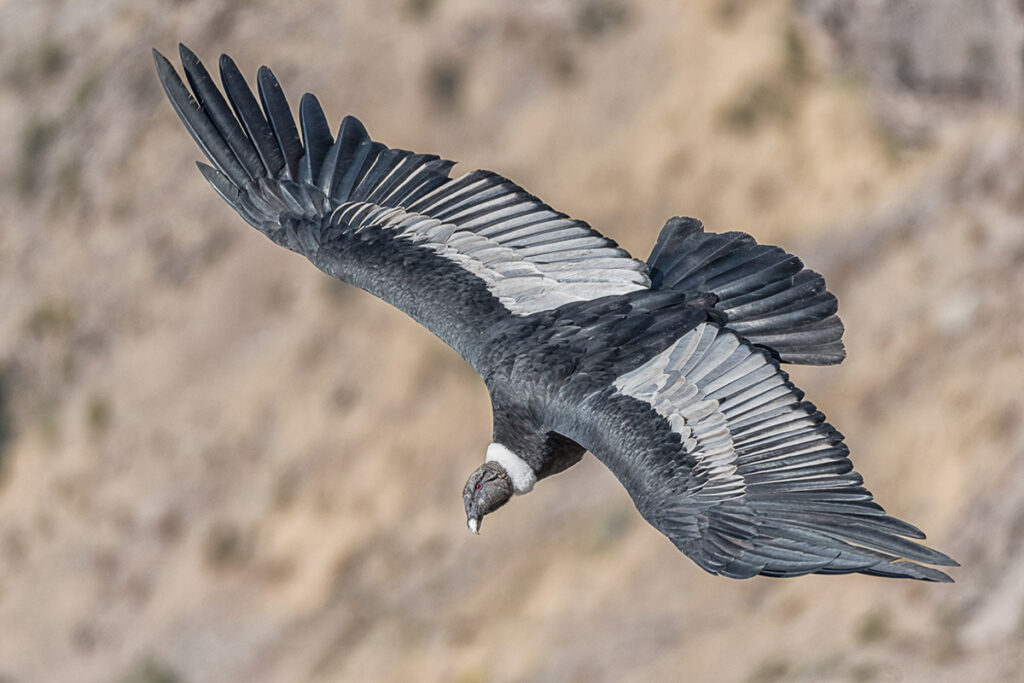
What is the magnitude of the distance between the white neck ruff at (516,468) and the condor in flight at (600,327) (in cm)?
1

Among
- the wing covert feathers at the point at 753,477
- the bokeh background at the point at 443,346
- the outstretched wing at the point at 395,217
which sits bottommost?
the wing covert feathers at the point at 753,477

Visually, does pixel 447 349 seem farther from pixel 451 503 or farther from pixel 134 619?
pixel 134 619

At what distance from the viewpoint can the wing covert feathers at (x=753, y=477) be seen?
6.93 meters

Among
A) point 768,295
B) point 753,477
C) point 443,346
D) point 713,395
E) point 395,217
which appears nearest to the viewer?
point 753,477

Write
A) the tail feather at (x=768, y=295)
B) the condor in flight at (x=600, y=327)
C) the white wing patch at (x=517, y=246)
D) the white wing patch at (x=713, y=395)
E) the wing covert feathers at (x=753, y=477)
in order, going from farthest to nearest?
the white wing patch at (x=517, y=246) < the tail feather at (x=768, y=295) < the white wing patch at (x=713, y=395) < the condor in flight at (x=600, y=327) < the wing covert feathers at (x=753, y=477)

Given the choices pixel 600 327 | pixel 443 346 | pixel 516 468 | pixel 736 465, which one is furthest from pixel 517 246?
pixel 443 346

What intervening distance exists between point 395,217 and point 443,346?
39.6ft

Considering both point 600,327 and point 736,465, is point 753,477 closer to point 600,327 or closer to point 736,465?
point 736,465

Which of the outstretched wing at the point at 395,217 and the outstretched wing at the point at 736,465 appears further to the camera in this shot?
the outstretched wing at the point at 395,217

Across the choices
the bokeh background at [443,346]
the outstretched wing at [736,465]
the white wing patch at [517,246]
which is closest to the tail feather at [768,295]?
the white wing patch at [517,246]

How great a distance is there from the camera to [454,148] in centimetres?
2250

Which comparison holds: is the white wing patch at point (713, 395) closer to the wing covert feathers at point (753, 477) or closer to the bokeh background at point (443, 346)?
the wing covert feathers at point (753, 477)

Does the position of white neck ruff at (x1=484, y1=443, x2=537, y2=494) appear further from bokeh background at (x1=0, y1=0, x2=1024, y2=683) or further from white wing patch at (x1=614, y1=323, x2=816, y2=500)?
bokeh background at (x1=0, y1=0, x2=1024, y2=683)

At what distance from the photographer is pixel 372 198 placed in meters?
9.95
